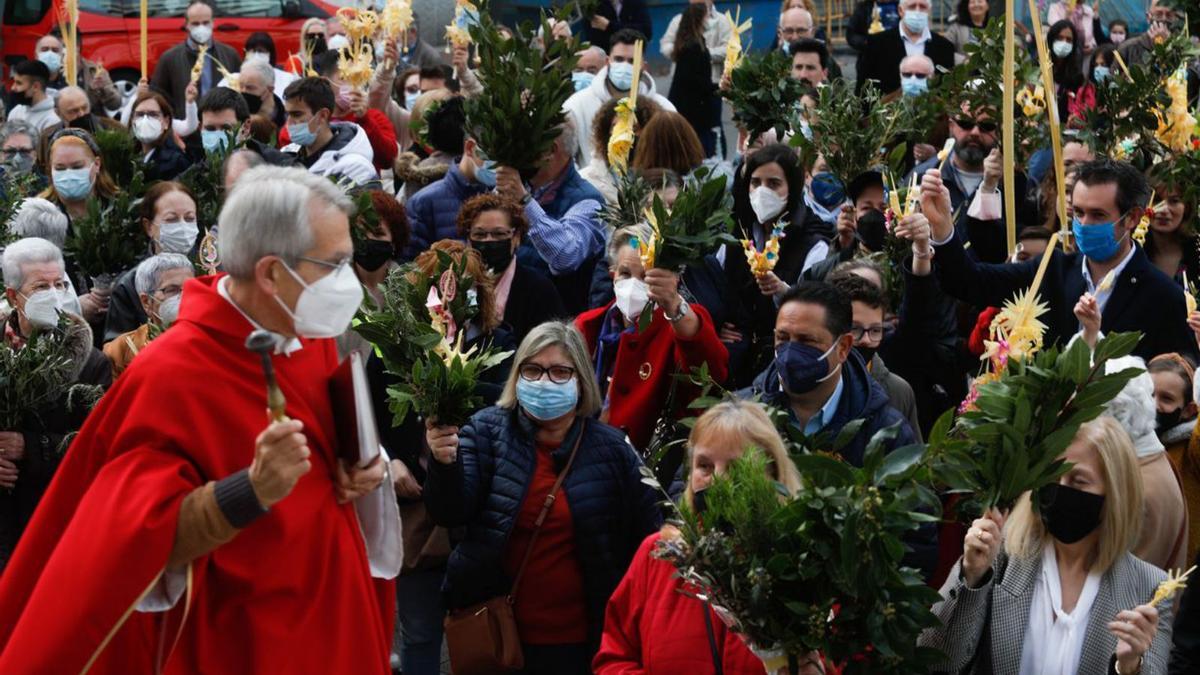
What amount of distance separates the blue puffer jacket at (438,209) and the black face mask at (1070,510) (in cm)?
436

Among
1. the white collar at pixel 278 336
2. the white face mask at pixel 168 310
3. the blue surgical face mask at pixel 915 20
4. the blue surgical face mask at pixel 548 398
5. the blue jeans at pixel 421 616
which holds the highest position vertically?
the white collar at pixel 278 336

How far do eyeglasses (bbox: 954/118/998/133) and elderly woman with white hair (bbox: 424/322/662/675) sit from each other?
4.26 metres

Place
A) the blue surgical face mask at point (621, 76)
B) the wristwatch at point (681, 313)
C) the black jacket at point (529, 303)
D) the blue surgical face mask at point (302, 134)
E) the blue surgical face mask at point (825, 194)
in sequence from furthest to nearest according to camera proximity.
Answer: the blue surgical face mask at point (621, 76) < the blue surgical face mask at point (302, 134) < the blue surgical face mask at point (825, 194) < the black jacket at point (529, 303) < the wristwatch at point (681, 313)

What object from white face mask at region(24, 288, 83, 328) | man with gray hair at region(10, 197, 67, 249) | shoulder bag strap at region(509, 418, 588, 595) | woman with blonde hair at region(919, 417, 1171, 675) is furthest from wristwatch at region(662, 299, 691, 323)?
man with gray hair at region(10, 197, 67, 249)

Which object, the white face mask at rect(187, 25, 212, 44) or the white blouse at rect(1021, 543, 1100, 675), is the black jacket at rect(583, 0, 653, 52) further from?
the white blouse at rect(1021, 543, 1100, 675)

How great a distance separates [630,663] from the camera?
17.9 ft

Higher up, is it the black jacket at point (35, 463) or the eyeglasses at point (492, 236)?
the eyeglasses at point (492, 236)

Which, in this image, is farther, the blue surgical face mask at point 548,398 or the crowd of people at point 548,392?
the blue surgical face mask at point 548,398

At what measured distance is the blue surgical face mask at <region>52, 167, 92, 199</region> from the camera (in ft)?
34.7

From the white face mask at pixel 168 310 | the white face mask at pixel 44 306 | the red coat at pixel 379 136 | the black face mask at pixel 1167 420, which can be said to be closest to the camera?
the black face mask at pixel 1167 420

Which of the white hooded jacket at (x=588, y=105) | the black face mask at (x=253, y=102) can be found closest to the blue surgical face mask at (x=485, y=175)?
the white hooded jacket at (x=588, y=105)

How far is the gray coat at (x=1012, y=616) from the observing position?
513cm

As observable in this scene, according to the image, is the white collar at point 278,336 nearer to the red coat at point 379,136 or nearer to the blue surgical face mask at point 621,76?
the blue surgical face mask at point 621,76

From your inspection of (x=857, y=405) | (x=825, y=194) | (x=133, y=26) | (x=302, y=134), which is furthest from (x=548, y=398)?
(x=133, y=26)
